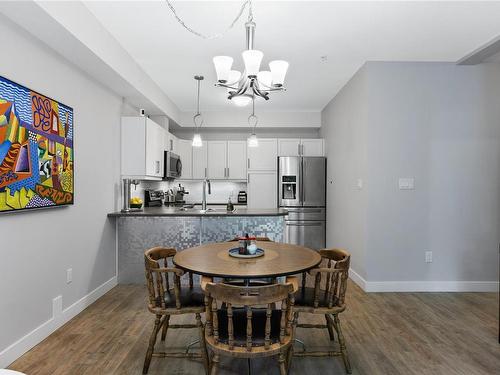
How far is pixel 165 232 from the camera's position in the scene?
4086 mm

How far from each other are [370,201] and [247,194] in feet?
9.49

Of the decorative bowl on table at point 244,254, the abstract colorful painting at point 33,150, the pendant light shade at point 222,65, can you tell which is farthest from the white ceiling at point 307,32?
the decorative bowl on table at point 244,254

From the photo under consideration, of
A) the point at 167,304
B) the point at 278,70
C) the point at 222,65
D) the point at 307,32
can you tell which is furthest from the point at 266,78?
the point at 167,304

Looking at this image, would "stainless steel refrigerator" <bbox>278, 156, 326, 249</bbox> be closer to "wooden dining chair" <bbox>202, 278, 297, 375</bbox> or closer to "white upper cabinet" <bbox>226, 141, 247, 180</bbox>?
"white upper cabinet" <bbox>226, 141, 247, 180</bbox>

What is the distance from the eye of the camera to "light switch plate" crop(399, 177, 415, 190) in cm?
389

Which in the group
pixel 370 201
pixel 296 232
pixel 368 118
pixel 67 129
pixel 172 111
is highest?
pixel 172 111

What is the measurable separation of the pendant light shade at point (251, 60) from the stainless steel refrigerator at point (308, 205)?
3.72 meters

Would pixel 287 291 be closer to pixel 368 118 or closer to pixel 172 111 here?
pixel 368 118

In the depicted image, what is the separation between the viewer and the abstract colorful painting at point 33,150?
7.38ft

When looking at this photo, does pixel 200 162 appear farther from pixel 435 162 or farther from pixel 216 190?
pixel 435 162

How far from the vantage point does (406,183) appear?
389 cm

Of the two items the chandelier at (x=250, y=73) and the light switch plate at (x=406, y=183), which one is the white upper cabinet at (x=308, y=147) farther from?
the chandelier at (x=250, y=73)

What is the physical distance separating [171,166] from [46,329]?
309 centimetres

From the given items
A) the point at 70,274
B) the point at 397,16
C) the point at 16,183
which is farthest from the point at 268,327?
the point at 397,16
